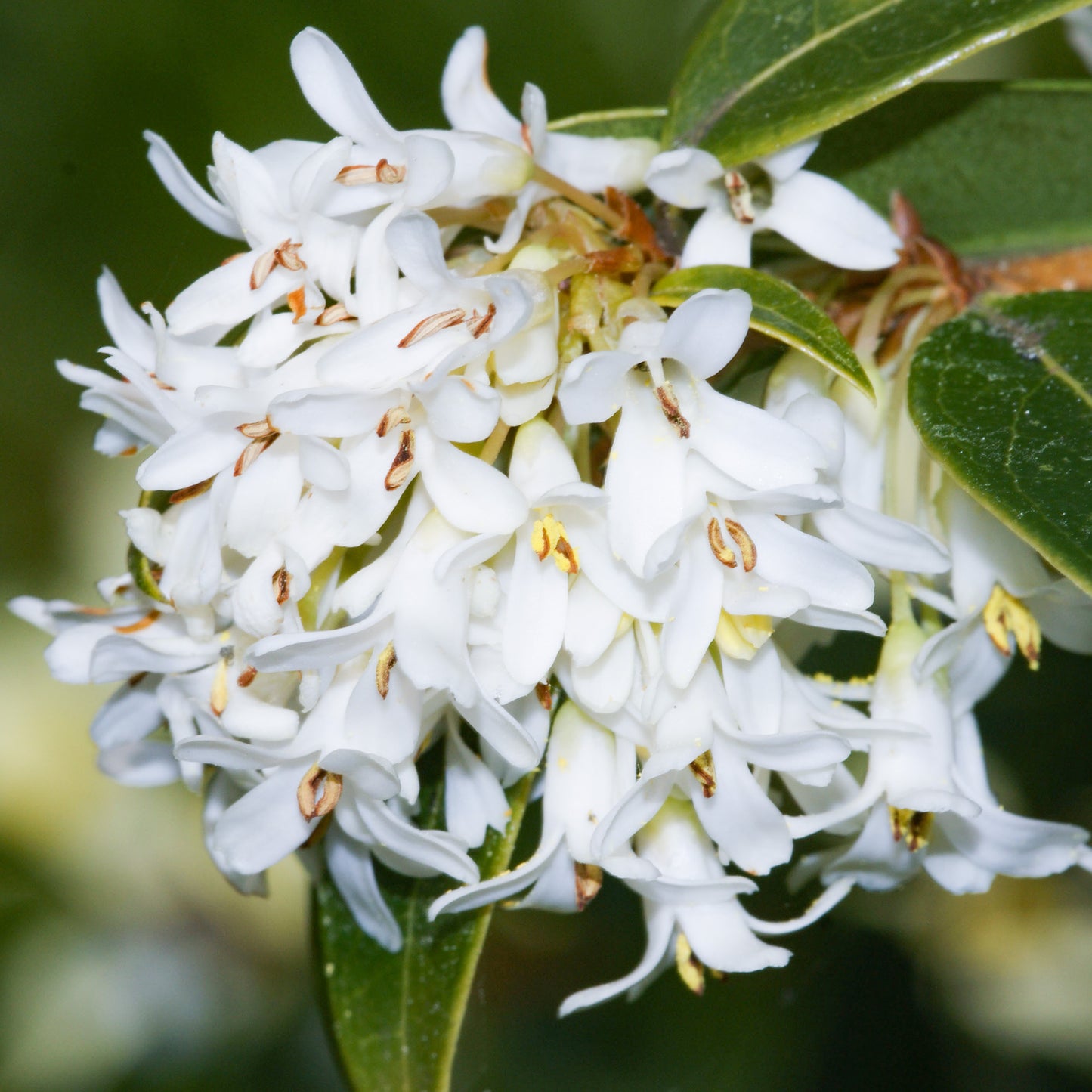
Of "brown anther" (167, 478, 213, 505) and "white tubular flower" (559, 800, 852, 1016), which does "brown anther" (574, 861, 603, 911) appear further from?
"brown anther" (167, 478, 213, 505)

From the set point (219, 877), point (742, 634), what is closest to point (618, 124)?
point (742, 634)

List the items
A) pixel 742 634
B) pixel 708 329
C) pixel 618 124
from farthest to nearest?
pixel 618 124 → pixel 742 634 → pixel 708 329

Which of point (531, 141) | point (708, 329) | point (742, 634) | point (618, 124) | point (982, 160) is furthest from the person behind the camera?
point (982, 160)

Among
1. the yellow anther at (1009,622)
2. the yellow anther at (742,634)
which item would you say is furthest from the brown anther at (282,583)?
the yellow anther at (1009,622)

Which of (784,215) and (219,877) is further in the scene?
(219,877)

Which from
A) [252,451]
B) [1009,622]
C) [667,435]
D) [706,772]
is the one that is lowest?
[1009,622]

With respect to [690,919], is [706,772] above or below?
above

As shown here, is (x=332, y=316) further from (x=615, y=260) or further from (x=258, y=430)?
(x=615, y=260)

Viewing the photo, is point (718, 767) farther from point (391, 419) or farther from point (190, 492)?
point (190, 492)

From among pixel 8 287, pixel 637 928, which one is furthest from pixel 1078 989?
pixel 8 287
